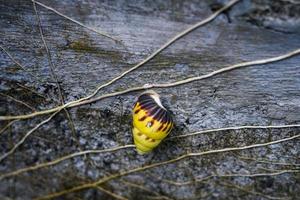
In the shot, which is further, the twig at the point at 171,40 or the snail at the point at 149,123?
the snail at the point at 149,123

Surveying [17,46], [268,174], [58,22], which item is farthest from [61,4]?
[268,174]

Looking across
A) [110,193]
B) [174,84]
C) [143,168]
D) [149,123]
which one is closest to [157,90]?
[174,84]

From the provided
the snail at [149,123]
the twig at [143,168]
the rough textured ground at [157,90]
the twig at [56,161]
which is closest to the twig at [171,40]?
the rough textured ground at [157,90]

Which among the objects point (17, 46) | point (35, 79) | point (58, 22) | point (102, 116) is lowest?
point (102, 116)

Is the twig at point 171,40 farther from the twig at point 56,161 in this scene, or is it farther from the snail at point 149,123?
the twig at point 56,161

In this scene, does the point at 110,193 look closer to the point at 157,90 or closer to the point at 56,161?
the point at 56,161

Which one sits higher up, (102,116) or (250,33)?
(250,33)

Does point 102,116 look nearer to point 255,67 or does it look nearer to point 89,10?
point 89,10

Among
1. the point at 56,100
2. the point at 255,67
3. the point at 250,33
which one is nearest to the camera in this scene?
the point at 250,33
